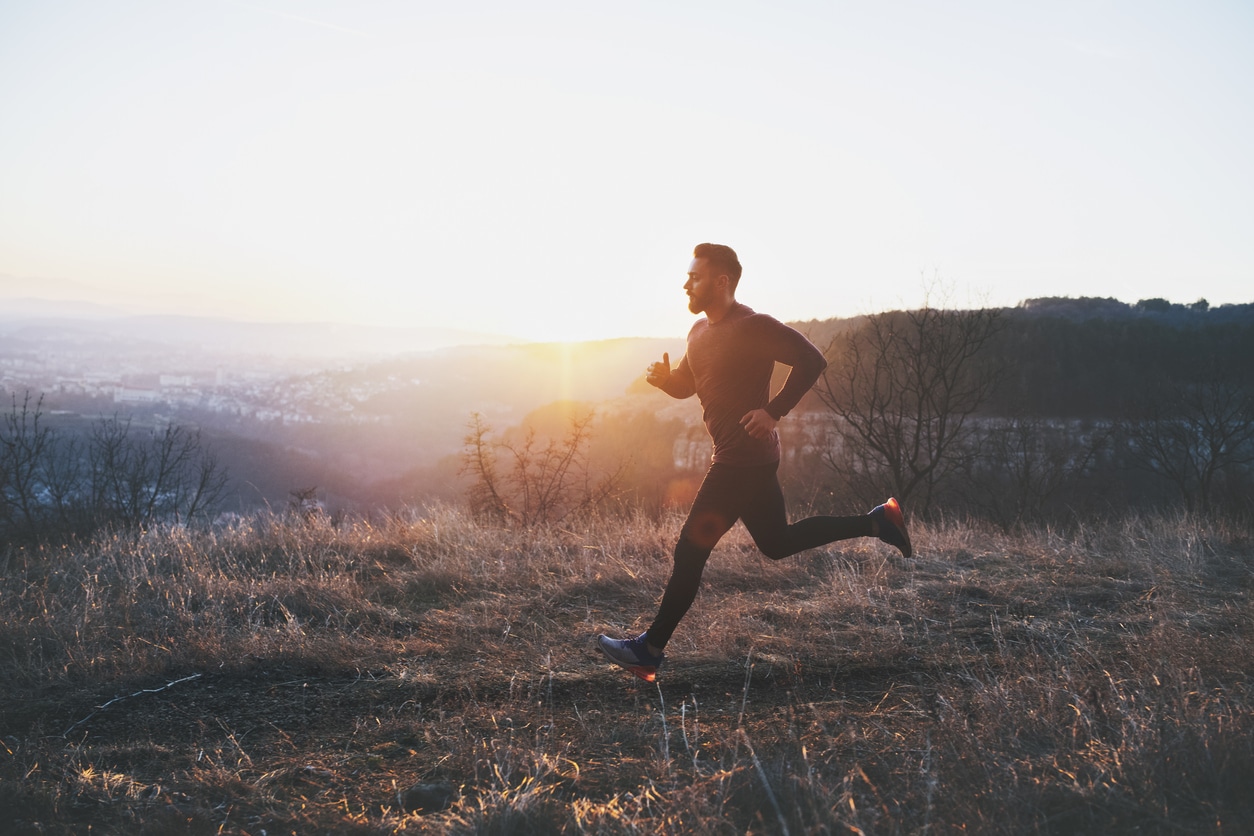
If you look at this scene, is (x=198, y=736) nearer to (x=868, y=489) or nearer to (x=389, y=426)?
(x=868, y=489)

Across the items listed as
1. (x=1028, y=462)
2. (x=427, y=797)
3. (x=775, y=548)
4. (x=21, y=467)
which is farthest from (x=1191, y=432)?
(x=21, y=467)

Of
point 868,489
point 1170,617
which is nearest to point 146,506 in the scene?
point 868,489

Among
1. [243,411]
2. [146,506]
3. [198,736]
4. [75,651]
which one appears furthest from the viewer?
[243,411]

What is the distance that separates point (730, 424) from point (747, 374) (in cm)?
24

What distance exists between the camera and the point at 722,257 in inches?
138

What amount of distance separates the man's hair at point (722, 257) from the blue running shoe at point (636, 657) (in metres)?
1.73

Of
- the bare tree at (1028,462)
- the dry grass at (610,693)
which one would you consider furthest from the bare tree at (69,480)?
the bare tree at (1028,462)

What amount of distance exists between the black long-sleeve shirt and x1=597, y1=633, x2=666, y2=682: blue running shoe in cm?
92

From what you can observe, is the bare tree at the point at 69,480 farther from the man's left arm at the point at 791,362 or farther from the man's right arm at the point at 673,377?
the man's left arm at the point at 791,362

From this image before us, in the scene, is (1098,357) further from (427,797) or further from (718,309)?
(427,797)

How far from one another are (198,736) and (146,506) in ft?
59.9

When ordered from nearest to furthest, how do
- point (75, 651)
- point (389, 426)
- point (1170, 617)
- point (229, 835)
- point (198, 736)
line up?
point (229, 835), point (198, 736), point (75, 651), point (1170, 617), point (389, 426)

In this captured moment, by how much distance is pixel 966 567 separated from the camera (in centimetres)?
545

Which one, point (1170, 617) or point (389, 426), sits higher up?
point (1170, 617)
